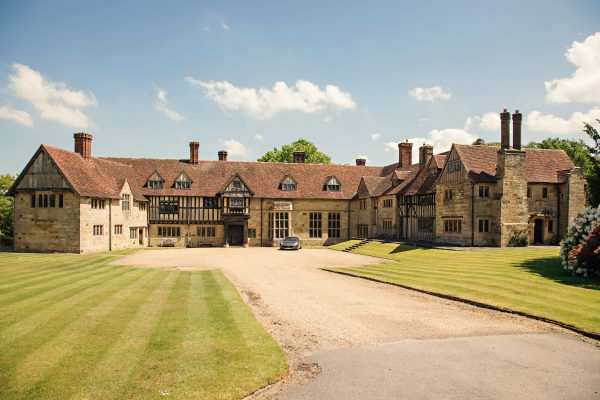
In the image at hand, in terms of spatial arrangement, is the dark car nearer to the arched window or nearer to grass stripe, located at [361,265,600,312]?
the arched window

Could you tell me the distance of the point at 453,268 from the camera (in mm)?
22203

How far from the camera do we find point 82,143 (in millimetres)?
39250

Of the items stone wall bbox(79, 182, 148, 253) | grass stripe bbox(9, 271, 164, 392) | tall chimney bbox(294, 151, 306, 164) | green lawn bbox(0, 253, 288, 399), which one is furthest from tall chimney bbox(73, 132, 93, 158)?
grass stripe bbox(9, 271, 164, 392)

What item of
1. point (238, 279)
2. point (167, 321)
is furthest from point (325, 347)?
point (238, 279)

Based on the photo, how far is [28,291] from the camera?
15.3 m

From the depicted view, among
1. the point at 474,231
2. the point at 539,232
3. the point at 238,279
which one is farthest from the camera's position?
the point at 539,232

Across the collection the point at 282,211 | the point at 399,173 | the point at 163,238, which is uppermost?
the point at 399,173


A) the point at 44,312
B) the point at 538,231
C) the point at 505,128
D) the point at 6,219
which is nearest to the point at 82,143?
the point at 6,219

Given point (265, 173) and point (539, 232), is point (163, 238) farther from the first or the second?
point (539, 232)

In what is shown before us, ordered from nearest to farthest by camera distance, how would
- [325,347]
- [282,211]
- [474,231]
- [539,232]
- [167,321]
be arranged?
[325,347], [167,321], [474,231], [539,232], [282,211]

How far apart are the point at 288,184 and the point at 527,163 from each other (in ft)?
79.6

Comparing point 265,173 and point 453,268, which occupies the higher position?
point 265,173

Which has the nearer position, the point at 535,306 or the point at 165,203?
the point at 535,306

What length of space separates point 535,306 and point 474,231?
1919cm
